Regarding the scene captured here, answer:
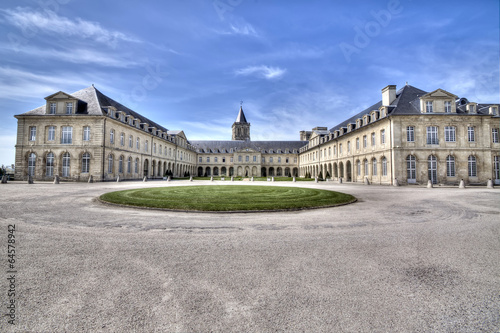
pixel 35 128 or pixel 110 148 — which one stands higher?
pixel 35 128

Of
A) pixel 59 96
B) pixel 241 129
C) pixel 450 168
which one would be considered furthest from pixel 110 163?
pixel 241 129

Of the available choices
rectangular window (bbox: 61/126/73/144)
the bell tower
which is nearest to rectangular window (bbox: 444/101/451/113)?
rectangular window (bbox: 61/126/73/144)

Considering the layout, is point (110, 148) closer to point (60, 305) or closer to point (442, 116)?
point (60, 305)

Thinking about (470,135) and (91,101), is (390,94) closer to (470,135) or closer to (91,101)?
(470,135)

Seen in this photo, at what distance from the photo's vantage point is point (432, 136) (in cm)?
2556

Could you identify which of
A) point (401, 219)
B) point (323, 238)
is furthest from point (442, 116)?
point (323, 238)

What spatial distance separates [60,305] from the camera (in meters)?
2.43

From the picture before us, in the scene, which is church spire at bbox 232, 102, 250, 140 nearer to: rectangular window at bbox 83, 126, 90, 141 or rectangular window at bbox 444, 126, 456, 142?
rectangular window at bbox 83, 126, 90, 141

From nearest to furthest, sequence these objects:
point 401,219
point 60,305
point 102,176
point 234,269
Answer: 1. point 60,305
2. point 234,269
3. point 401,219
4. point 102,176

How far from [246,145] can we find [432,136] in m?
52.8

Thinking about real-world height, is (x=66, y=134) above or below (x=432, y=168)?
above

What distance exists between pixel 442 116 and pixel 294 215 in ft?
91.9

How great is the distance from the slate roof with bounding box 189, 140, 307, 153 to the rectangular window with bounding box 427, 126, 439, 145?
4670 centimetres

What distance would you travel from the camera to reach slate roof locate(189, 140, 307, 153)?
238 ft
